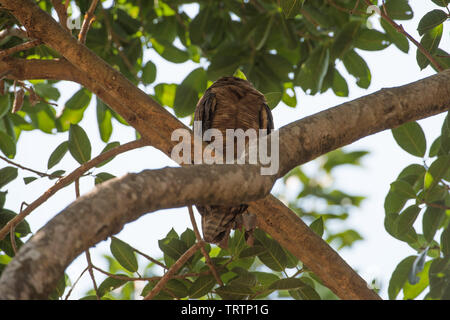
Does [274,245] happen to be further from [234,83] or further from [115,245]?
[234,83]

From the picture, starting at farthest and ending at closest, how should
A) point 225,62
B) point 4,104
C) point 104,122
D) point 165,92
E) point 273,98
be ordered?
point 165,92, point 225,62, point 104,122, point 4,104, point 273,98

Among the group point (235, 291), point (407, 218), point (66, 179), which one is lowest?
point (235, 291)

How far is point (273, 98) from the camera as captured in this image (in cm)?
316

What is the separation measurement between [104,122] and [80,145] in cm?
102

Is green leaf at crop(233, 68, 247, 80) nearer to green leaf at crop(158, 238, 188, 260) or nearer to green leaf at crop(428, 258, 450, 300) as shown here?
green leaf at crop(158, 238, 188, 260)

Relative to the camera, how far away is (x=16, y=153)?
3.29 m

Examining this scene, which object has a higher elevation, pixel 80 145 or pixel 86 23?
pixel 86 23

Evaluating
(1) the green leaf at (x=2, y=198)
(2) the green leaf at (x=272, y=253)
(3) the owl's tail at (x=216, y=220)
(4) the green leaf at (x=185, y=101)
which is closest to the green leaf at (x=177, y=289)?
(3) the owl's tail at (x=216, y=220)

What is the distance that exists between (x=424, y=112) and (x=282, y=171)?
0.83 meters

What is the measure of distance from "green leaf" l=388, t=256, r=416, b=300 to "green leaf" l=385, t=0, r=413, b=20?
1377 millimetres

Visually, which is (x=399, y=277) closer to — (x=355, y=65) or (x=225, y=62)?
(x=355, y=65)

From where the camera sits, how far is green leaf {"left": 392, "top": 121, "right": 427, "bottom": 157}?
2816 mm

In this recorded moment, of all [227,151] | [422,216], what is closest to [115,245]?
[227,151]

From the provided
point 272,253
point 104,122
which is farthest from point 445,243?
point 104,122
